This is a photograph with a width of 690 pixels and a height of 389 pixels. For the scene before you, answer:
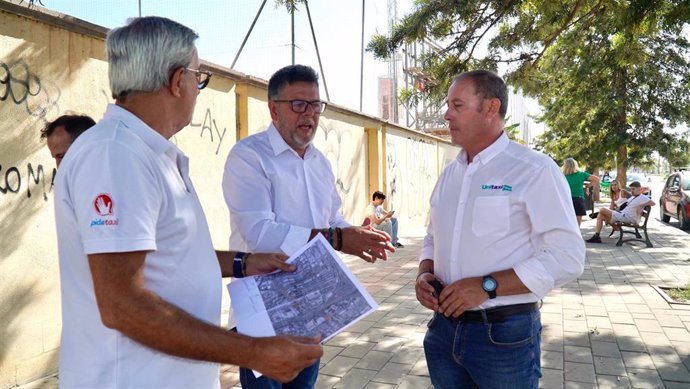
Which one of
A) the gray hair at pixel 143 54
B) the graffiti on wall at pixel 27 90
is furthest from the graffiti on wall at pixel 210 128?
the gray hair at pixel 143 54

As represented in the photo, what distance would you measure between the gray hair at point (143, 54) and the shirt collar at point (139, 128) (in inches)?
2.3

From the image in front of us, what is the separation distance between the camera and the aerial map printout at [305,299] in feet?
5.20

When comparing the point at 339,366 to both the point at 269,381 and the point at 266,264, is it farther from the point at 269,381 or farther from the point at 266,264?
the point at 266,264

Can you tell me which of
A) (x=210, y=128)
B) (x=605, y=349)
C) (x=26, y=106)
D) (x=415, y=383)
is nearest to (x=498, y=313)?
(x=415, y=383)

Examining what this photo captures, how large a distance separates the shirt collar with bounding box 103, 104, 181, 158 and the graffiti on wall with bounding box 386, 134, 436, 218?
420 inches

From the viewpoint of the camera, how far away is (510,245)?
6.61ft

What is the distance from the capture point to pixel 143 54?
4.06 ft

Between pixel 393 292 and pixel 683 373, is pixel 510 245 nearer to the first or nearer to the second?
pixel 683 373

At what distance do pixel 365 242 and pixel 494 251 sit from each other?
20.8 inches

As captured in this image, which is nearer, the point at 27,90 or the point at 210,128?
the point at 27,90

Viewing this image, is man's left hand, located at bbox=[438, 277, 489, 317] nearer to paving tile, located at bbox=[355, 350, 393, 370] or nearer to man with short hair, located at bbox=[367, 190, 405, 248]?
paving tile, located at bbox=[355, 350, 393, 370]

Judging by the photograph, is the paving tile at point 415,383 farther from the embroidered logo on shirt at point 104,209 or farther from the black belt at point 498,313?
the embroidered logo on shirt at point 104,209

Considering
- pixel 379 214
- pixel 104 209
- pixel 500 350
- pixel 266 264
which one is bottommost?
pixel 500 350

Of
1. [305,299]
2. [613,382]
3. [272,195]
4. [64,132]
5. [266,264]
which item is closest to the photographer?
[305,299]
